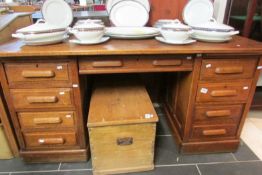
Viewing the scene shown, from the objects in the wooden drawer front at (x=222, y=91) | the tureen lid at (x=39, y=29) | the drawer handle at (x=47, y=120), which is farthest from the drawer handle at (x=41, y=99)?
the wooden drawer front at (x=222, y=91)

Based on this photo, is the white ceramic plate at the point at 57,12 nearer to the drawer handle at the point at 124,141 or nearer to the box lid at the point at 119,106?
the box lid at the point at 119,106

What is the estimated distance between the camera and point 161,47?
1000mm

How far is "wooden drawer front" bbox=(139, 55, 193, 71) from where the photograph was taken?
3.34 feet

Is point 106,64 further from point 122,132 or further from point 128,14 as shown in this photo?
point 128,14

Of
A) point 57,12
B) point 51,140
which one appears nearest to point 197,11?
point 57,12

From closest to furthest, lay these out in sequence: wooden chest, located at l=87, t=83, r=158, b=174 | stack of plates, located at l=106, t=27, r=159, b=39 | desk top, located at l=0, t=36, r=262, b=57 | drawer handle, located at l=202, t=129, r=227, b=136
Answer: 1. desk top, located at l=0, t=36, r=262, b=57
2. wooden chest, located at l=87, t=83, r=158, b=174
3. stack of plates, located at l=106, t=27, r=159, b=39
4. drawer handle, located at l=202, t=129, r=227, b=136

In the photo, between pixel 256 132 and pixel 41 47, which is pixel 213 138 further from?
pixel 41 47

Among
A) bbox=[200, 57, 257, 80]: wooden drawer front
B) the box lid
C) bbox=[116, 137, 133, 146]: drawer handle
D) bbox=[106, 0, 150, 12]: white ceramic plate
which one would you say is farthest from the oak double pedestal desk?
bbox=[106, 0, 150, 12]: white ceramic plate

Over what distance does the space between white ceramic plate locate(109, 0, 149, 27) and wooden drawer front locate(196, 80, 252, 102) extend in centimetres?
A: 64

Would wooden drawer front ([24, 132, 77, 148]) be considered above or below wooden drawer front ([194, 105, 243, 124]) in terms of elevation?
below

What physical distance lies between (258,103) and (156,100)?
35.7 inches

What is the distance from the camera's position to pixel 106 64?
996 mm

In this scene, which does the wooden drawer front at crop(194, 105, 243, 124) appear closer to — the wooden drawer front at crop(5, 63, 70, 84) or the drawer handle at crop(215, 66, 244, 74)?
the drawer handle at crop(215, 66, 244, 74)

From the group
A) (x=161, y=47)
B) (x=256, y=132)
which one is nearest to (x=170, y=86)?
(x=161, y=47)
